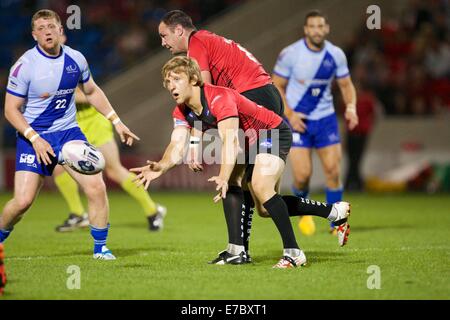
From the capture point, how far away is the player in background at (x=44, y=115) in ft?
25.5

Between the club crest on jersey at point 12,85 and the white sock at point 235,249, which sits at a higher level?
the club crest on jersey at point 12,85

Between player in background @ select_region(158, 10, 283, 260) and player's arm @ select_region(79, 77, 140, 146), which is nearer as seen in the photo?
player in background @ select_region(158, 10, 283, 260)

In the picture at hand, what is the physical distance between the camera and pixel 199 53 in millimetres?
7977

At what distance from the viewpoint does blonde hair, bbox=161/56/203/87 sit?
7.23 metres

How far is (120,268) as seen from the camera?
25.0ft

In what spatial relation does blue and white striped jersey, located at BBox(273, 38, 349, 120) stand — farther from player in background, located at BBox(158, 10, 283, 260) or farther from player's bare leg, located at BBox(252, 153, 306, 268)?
player's bare leg, located at BBox(252, 153, 306, 268)

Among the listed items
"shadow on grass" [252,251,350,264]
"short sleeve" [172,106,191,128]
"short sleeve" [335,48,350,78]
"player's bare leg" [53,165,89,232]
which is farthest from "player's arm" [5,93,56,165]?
"short sleeve" [335,48,350,78]

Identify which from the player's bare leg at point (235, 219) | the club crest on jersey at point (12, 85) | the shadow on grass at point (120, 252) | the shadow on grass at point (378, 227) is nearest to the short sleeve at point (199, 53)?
the player's bare leg at point (235, 219)

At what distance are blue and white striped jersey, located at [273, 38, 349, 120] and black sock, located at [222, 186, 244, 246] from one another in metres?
3.19

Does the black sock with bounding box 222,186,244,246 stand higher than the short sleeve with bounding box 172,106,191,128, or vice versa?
the short sleeve with bounding box 172,106,191,128

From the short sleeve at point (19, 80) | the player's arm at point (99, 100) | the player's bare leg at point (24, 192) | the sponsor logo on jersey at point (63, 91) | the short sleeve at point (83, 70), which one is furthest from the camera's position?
the player's arm at point (99, 100)

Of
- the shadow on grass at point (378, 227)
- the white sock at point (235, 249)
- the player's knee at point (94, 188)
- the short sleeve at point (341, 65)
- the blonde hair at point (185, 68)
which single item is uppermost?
the short sleeve at point (341, 65)

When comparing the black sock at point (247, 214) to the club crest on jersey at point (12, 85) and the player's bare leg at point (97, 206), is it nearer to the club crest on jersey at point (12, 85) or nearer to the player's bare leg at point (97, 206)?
the player's bare leg at point (97, 206)

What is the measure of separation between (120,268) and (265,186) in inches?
59.3
